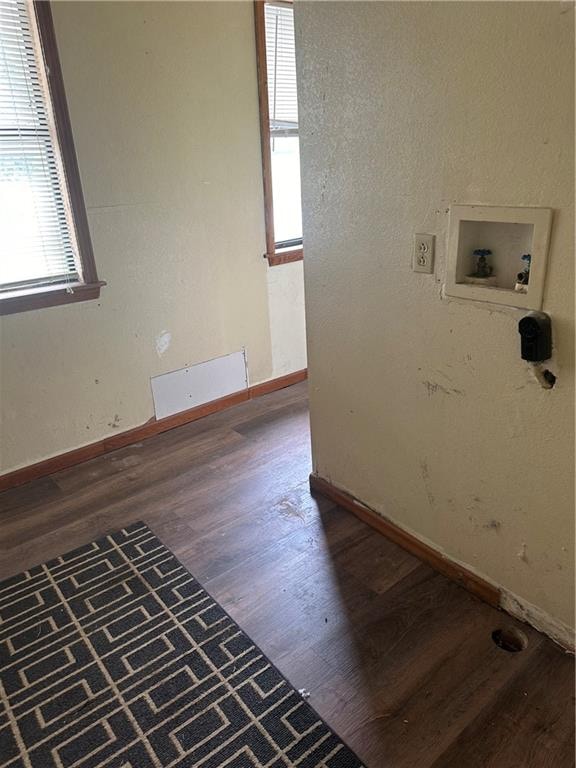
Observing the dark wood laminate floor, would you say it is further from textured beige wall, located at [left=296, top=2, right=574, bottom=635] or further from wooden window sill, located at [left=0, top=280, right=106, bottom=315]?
wooden window sill, located at [left=0, top=280, right=106, bottom=315]

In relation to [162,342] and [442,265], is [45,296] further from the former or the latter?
[442,265]

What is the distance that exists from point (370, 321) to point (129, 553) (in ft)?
4.03

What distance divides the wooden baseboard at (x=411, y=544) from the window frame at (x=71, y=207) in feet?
4.47

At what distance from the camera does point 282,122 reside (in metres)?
3.05

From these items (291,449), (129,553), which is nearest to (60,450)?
(129,553)

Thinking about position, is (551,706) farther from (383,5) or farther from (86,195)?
(86,195)

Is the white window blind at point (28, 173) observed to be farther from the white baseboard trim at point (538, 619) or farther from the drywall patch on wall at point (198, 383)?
the white baseboard trim at point (538, 619)

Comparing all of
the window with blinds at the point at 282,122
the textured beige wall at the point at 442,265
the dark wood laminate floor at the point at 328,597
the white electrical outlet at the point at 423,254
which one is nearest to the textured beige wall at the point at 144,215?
the window with blinds at the point at 282,122

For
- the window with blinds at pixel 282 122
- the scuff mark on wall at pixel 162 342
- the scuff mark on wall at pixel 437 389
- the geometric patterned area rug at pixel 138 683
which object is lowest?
the geometric patterned area rug at pixel 138 683

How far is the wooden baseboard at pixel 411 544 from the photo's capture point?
5.59 feet

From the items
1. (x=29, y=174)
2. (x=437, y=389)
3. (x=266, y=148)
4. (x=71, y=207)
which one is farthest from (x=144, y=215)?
(x=437, y=389)

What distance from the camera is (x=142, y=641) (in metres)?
1.63

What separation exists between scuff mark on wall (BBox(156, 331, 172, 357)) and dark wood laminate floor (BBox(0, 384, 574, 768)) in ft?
1.57

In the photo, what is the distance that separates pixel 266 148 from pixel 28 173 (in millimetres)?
1257
